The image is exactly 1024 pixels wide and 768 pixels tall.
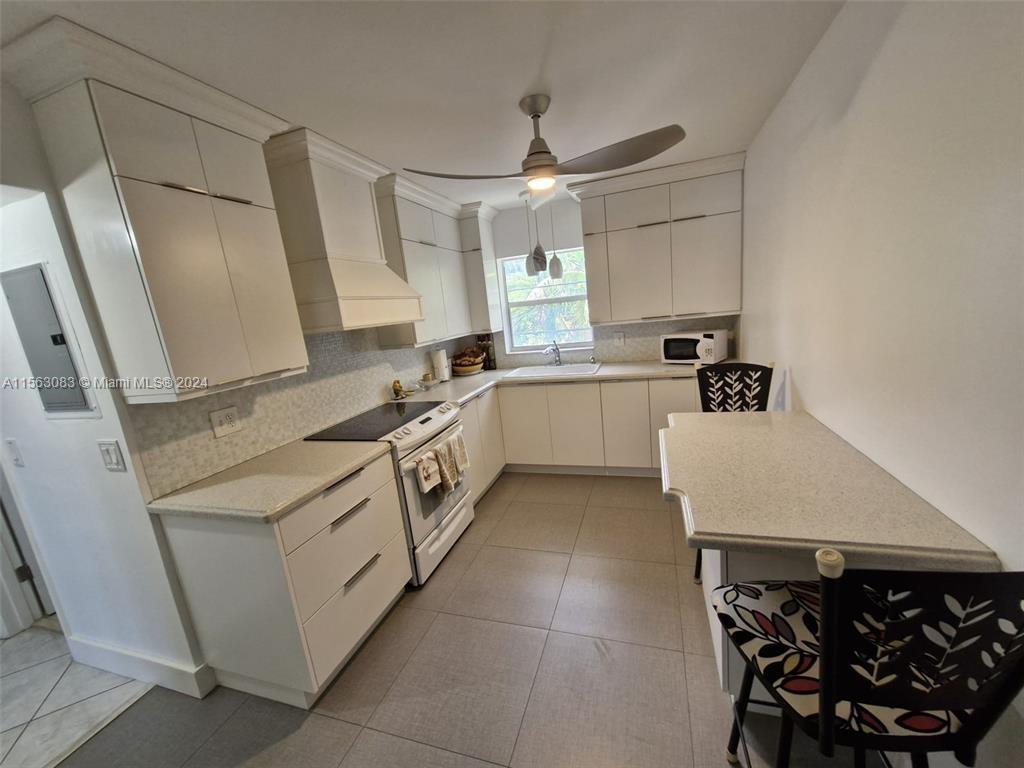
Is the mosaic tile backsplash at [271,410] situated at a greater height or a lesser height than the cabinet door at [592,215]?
lesser

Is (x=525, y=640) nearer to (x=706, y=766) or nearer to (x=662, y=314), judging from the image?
(x=706, y=766)

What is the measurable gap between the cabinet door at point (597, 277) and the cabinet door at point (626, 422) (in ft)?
2.09

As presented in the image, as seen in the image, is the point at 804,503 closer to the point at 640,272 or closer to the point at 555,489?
the point at 555,489

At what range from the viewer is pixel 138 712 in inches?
64.4

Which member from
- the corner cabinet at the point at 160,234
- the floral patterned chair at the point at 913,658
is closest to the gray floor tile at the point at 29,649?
the corner cabinet at the point at 160,234

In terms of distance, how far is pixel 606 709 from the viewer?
148cm

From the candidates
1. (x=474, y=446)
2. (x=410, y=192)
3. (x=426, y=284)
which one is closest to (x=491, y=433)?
(x=474, y=446)

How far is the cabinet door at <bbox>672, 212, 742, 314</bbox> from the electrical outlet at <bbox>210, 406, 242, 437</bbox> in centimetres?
299

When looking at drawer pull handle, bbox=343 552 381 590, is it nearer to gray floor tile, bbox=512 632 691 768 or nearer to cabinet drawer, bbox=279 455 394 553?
cabinet drawer, bbox=279 455 394 553

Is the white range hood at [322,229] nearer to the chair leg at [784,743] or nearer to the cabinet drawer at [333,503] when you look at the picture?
the cabinet drawer at [333,503]

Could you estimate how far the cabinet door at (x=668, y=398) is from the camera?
9.69ft

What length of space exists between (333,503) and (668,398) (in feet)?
7.75

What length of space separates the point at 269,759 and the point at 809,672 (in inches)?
69.0

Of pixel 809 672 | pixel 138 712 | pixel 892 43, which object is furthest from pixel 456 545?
pixel 892 43
